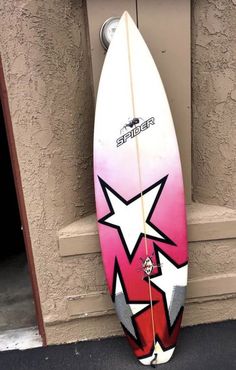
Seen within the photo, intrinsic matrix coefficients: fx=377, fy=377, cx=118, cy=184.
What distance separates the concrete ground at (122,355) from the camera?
2062 mm

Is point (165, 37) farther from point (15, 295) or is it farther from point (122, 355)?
point (15, 295)

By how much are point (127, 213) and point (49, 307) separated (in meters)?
0.76

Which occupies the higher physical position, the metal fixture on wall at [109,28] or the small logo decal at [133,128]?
the metal fixture on wall at [109,28]

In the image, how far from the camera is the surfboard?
6.13ft

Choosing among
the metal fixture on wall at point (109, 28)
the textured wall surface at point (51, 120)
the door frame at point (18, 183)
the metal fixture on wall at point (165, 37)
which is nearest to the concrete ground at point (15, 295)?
the door frame at point (18, 183)

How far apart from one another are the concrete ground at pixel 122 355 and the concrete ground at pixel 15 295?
0.33 metres

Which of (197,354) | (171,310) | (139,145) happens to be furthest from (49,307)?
(139,145)

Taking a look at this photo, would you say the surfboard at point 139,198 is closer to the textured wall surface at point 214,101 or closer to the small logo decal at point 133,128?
the small logo decal at point 133,128

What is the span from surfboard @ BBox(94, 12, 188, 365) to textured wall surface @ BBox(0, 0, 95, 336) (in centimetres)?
18

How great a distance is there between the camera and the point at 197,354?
212cm

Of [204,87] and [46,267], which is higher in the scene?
[204,87]

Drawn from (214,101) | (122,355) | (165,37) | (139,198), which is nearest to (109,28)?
(165,37)

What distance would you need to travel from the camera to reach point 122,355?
7.07 ft

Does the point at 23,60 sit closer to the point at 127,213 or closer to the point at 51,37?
the point at 51,37
